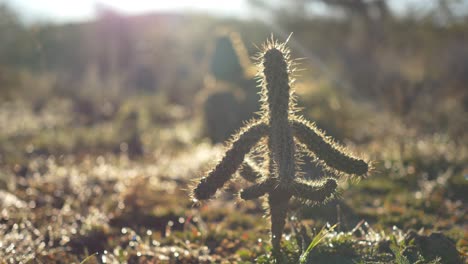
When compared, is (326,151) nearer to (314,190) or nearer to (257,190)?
(314,190)

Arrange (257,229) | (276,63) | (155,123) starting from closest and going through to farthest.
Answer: (276,63)
(257,229)
(155,123)

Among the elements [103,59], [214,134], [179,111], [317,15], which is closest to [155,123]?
[179,111]

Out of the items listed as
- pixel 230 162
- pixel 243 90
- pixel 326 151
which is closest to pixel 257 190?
pixel 230 162

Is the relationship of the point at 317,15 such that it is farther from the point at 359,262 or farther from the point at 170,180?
the point at 359,262

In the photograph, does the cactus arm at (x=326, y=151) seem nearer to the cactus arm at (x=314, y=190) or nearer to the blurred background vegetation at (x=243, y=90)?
the cactus arm at (x=314, y=190)

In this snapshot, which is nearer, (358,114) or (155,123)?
(358,114)

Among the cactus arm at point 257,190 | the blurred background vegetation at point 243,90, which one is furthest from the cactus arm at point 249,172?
the blurred background vegetation at point 243,90
